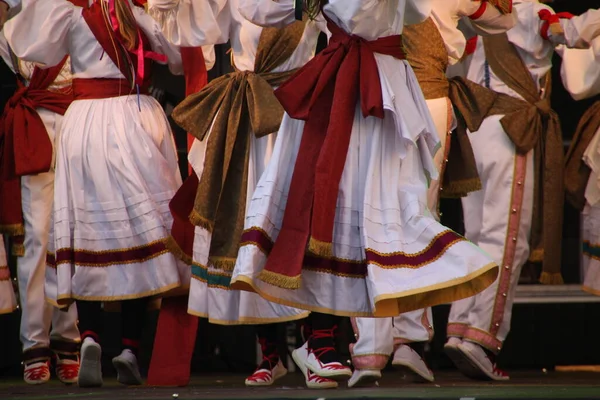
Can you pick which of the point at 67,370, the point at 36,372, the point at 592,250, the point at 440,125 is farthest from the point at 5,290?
the point at 592,250

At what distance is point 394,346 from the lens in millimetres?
5539

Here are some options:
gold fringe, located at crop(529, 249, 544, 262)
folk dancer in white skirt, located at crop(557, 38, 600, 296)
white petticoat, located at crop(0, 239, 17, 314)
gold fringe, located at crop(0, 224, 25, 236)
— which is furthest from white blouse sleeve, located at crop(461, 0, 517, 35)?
white petticoat, located at crop(0, 239, 17, 314)

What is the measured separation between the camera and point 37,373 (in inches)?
246

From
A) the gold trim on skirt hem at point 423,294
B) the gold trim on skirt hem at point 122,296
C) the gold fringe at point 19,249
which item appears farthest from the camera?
the gold fringe at point 19,249

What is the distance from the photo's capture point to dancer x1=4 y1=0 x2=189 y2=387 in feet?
18.3

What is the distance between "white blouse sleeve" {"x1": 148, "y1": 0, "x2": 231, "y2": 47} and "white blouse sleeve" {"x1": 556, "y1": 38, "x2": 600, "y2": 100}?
6.28ft

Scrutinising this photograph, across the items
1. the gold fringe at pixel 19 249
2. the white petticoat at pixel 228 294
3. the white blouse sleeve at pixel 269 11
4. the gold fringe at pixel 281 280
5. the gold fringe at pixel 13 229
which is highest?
the white blouse sleeve at pixel 269 11

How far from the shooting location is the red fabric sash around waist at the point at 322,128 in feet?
14.8

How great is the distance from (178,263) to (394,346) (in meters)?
1.05

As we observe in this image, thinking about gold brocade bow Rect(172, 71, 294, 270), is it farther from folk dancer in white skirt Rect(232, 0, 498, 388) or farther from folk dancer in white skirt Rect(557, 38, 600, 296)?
folk dancer in white skirt Rect(557, 38, 600, 296)

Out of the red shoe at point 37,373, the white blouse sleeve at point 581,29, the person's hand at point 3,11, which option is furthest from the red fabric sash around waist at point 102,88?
the white blouse sleeve at point 581,29

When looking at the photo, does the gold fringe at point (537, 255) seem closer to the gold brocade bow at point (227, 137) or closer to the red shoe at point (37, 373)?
the gold brocade bow at point (227, 137)

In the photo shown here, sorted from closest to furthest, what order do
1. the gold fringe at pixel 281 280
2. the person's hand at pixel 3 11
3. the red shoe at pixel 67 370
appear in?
the gold fringe at pixel 281 280
the person's hand at pixel 3 11
the red shoe at pixel 67 370

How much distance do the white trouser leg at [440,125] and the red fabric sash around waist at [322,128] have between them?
80 cm
